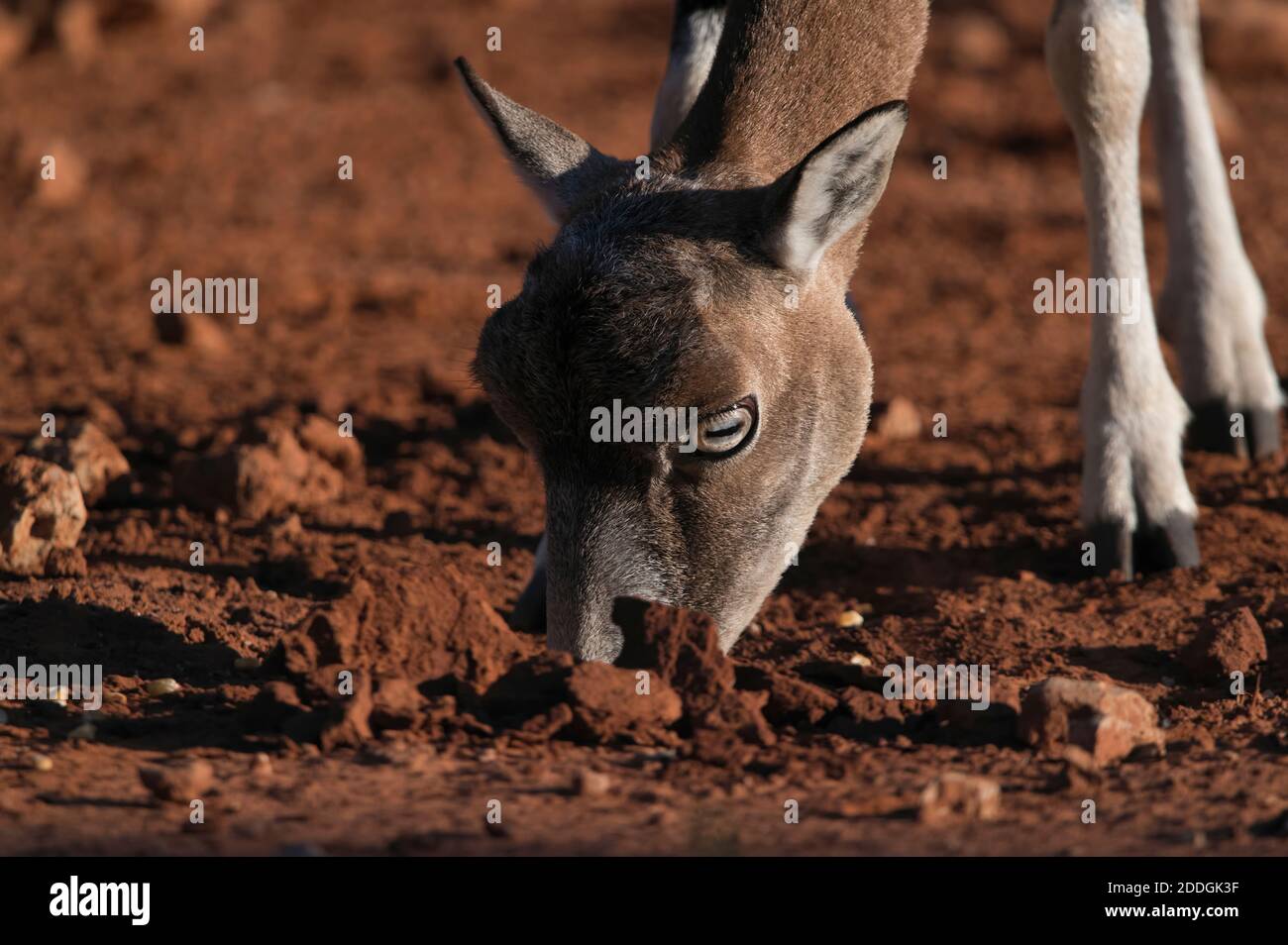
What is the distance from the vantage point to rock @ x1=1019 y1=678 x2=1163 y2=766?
4867 mm

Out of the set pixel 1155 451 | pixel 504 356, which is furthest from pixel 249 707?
pixel 1155 451

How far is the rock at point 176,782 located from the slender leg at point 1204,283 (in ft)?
17.4

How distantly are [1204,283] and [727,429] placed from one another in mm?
3805

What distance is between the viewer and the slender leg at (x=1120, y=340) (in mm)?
6688

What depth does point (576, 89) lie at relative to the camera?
604 inches

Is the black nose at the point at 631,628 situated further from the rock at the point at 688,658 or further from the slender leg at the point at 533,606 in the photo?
the slender leg at the point at 533,606

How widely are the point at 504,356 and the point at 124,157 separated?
977 cm

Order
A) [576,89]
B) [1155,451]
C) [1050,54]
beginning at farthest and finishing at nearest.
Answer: [576,89]
[1050,54]
[1155,451]

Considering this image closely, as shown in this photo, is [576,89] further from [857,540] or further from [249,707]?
[249,707]

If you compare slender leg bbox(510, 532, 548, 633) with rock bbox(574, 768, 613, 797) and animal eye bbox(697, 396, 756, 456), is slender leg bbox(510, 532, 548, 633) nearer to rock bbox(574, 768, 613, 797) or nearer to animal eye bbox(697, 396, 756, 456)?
animal eye bbox(697, 396, 756, 456)

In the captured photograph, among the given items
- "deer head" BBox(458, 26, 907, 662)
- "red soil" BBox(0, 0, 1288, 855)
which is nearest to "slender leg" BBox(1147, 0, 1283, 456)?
"red soil" BBox(0, 0, 1288, 855)

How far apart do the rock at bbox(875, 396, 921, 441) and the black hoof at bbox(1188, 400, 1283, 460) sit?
1394 millimetres

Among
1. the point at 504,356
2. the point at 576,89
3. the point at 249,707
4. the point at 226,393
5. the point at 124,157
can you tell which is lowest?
the point at 249,707

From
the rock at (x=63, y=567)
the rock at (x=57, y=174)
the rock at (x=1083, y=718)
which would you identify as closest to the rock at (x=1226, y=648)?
the rock at (x=1083, y=718)
